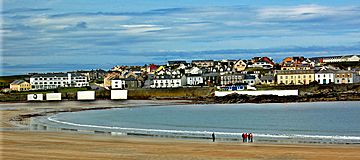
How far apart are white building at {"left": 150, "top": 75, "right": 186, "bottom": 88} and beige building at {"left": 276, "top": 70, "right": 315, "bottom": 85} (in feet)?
53.0

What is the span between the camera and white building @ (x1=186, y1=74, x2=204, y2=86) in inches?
3792

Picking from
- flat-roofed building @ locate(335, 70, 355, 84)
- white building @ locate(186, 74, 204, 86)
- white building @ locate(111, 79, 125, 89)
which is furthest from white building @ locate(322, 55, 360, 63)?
white building @ locate(111, 79, 125, 89)

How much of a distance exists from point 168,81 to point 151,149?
233 feet

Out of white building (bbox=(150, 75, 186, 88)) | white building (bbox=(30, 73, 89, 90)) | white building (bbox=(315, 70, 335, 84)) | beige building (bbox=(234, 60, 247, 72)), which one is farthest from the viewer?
beige building (bbox=(234, 60, 247, 72))

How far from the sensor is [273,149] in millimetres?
23938

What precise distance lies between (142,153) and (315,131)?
15187 mm

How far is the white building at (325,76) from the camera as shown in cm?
8544

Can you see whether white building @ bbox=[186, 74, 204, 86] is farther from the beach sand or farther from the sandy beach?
the beach sand

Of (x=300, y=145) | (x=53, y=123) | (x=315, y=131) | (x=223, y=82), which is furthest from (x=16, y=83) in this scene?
(x=300, y=145)

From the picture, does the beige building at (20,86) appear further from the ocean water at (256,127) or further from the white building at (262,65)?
the ocean water at (256,127)

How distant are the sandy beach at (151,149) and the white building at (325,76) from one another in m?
60.3

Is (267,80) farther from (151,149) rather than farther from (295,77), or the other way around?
(151,149)

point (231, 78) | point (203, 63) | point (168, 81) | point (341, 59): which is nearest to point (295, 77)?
point (231, 78)

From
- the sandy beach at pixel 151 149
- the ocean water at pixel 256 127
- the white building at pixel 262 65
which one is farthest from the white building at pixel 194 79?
the sandy beach at pixel 151 149
